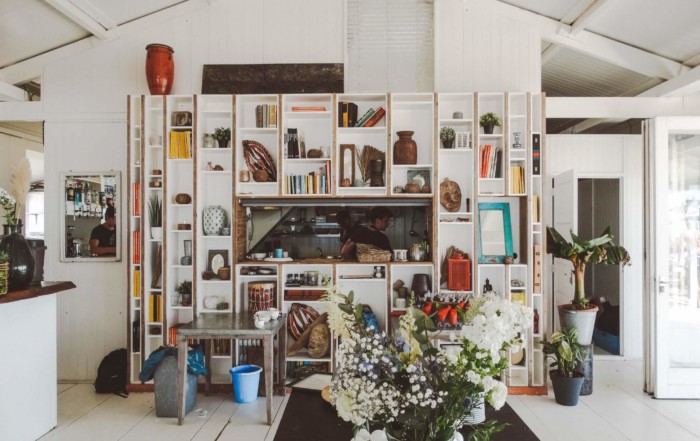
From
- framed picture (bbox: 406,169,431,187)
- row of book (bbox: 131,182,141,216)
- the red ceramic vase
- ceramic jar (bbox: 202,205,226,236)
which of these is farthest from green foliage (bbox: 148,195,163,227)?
framed picture (bbox: 406,169,431,187)

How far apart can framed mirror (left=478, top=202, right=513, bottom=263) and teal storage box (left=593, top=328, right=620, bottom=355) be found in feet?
8.84

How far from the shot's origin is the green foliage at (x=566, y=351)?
15.2ft

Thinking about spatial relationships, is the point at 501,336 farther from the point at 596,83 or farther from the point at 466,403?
the point at 596,83

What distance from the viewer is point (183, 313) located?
5297mm

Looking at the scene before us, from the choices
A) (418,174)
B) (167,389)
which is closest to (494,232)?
(418,174)

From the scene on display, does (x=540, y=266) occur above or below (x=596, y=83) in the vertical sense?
below

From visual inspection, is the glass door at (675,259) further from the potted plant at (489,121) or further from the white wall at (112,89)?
the white wall at (112,89)

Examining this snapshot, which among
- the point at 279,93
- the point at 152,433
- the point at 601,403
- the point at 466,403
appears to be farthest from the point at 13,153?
the point at 601,403

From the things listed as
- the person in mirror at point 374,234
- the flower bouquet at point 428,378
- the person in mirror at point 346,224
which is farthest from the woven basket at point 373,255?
the flower bouquet at point 428,378

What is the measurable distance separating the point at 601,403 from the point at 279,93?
467cm

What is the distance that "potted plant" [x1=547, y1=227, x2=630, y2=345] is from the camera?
491 cm

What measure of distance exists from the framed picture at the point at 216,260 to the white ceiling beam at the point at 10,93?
2895mm

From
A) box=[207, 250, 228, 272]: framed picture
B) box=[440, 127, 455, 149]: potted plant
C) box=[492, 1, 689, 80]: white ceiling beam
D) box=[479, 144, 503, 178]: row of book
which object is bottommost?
box=[207, 250, 228, 272]: framed picture

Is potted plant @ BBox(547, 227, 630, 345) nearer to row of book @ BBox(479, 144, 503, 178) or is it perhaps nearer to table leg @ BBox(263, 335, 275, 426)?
row of book @ BBox(479, 144, 503, 178)
